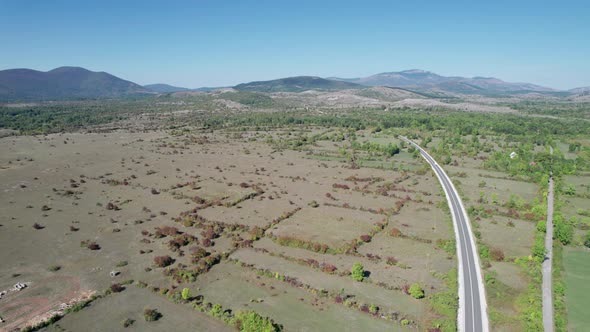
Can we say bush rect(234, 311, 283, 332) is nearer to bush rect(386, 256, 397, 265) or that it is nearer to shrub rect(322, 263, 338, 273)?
shrub rect(322, 263, 338, 273)

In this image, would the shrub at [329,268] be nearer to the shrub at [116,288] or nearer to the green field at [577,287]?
the shrub at [116,288]

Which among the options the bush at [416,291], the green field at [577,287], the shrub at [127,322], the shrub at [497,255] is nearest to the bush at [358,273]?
the bush at [416,291]

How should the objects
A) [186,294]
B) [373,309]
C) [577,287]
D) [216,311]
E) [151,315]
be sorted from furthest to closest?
[577,287], [186,294], [373,309], [216,311], [151,315]

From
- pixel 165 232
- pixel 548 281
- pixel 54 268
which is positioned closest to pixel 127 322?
pixel 54 268

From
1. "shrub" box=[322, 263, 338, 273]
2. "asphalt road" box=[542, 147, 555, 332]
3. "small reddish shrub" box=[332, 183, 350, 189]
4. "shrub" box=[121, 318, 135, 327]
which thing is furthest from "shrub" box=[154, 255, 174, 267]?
"small reddish shrub" box=[332, 183, 350, 189]

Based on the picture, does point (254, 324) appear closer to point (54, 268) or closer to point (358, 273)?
point (358, 273)

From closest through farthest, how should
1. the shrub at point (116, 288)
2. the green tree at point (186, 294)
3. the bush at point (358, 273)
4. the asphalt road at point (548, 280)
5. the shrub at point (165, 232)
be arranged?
the asphalt road at point (548, 280), the green tree at point (186, 294), the shrub at point (116, 288), the bush at point (358, 273), the shrub at point (165, 232)
